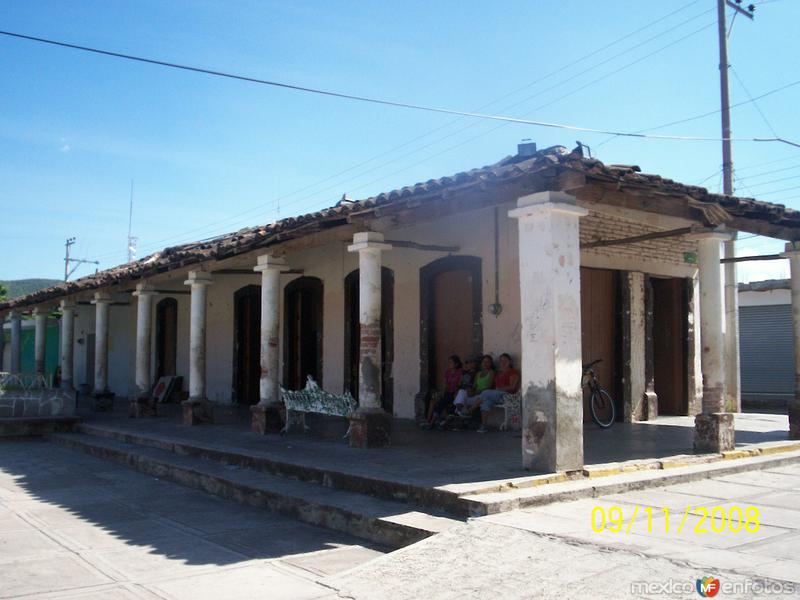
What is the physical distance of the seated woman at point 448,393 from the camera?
34.3 ft

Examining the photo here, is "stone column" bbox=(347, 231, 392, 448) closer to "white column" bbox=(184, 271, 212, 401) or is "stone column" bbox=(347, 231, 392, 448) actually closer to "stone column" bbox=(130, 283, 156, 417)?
"white column" bbox=(184, 271, 212, 401)

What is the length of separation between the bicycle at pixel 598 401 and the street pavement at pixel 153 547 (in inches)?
207

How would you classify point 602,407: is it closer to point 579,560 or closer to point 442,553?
point 442,553

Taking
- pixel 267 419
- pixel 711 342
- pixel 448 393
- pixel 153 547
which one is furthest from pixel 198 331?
pixel 711 342

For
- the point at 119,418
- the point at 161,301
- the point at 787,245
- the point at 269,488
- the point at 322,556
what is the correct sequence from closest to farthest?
the point at 322,556 → the point at 269,488 → the point at 787,245 → the point at 119,418 → the point at 161,301

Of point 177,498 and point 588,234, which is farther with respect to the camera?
point 588,234

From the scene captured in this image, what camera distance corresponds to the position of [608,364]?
1130cm

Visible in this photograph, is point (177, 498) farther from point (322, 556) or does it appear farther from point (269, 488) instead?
point (322, 556)

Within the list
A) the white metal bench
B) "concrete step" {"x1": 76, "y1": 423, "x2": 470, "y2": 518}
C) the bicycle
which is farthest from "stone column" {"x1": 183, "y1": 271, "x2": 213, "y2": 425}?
the bicycle

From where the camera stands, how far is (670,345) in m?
12.1

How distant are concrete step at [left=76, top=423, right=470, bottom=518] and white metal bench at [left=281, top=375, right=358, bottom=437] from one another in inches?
47.1

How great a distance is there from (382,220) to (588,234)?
3.41 metres

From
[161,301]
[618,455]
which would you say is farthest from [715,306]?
[161,301]

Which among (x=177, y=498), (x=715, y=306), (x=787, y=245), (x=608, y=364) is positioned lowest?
(x=177, y=498)
